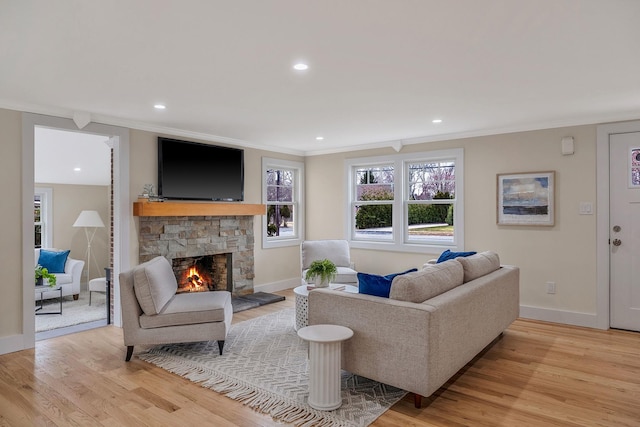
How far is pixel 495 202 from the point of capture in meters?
4.88

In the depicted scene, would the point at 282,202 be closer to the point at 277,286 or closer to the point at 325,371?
the point at 277,286

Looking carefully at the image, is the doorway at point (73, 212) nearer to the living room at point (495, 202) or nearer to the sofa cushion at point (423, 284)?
the living room at point (495, 202)

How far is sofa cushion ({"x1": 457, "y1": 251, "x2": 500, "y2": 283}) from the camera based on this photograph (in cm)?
332

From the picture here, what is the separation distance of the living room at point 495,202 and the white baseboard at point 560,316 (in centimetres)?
1

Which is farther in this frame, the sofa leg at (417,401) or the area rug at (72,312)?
the area rug at (72,312)

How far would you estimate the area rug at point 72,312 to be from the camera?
4.56 metres

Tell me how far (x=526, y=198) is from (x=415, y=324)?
2.97m

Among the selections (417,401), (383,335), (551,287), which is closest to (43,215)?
(383,335)

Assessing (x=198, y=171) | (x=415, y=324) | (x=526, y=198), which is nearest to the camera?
(x=415, y=324)

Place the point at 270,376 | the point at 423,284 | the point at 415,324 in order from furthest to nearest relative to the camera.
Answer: the point at 270,376 < the point at 423,284 < the point at 415,324

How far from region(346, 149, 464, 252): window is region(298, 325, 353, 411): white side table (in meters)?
3.12

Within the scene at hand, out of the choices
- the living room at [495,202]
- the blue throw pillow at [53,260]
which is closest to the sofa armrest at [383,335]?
the living room at [495,202]

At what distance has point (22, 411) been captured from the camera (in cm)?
256

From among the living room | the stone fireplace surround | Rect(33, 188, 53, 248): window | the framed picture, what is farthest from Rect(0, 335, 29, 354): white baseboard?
the framed picture
